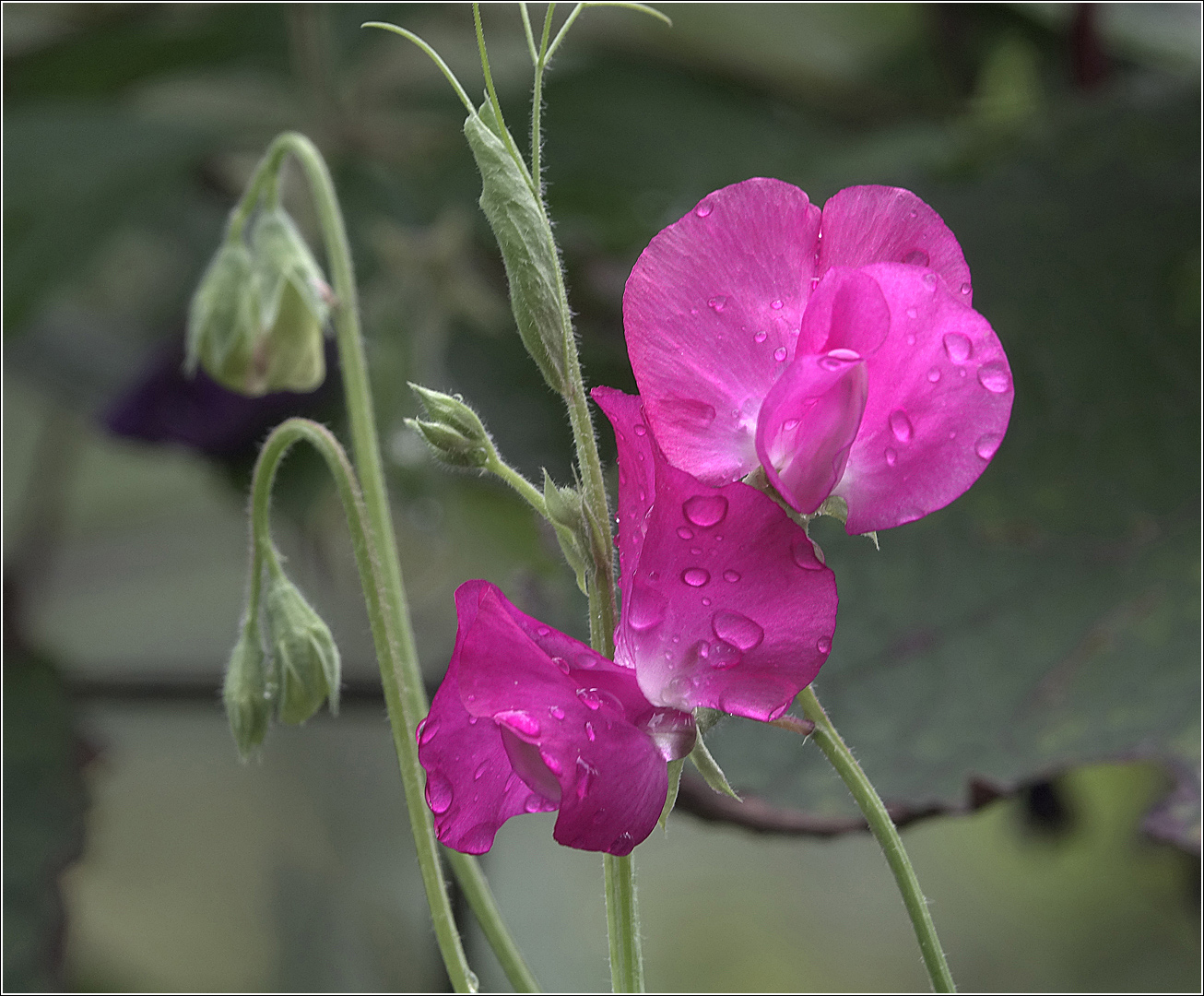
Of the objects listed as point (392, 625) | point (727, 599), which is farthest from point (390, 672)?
point (727, 599)

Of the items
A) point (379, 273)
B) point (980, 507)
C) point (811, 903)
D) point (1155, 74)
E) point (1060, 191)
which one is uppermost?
point (1155, 74)

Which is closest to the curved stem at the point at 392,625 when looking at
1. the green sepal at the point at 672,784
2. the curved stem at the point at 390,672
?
the curved stem at the point at 390,672

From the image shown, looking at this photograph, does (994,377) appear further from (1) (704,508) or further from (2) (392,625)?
(2) (392,625)

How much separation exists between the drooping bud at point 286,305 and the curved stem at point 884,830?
0.30 metres

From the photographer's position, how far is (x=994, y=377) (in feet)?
0.99

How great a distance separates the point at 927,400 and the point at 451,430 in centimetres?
13

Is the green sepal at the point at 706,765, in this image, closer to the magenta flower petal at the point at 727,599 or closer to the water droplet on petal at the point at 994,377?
the magenta flower petal at the point at 727,599

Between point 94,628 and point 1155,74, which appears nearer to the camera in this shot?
point 1155,74

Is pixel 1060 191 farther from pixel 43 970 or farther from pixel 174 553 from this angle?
pixel 174 553

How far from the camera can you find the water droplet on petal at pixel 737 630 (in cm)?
29

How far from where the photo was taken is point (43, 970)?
0.79m

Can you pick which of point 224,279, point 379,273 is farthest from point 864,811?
point 379,273

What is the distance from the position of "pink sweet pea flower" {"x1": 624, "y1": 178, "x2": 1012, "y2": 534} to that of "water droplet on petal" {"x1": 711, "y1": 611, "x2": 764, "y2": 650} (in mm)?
36

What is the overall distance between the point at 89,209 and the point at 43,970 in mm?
618
